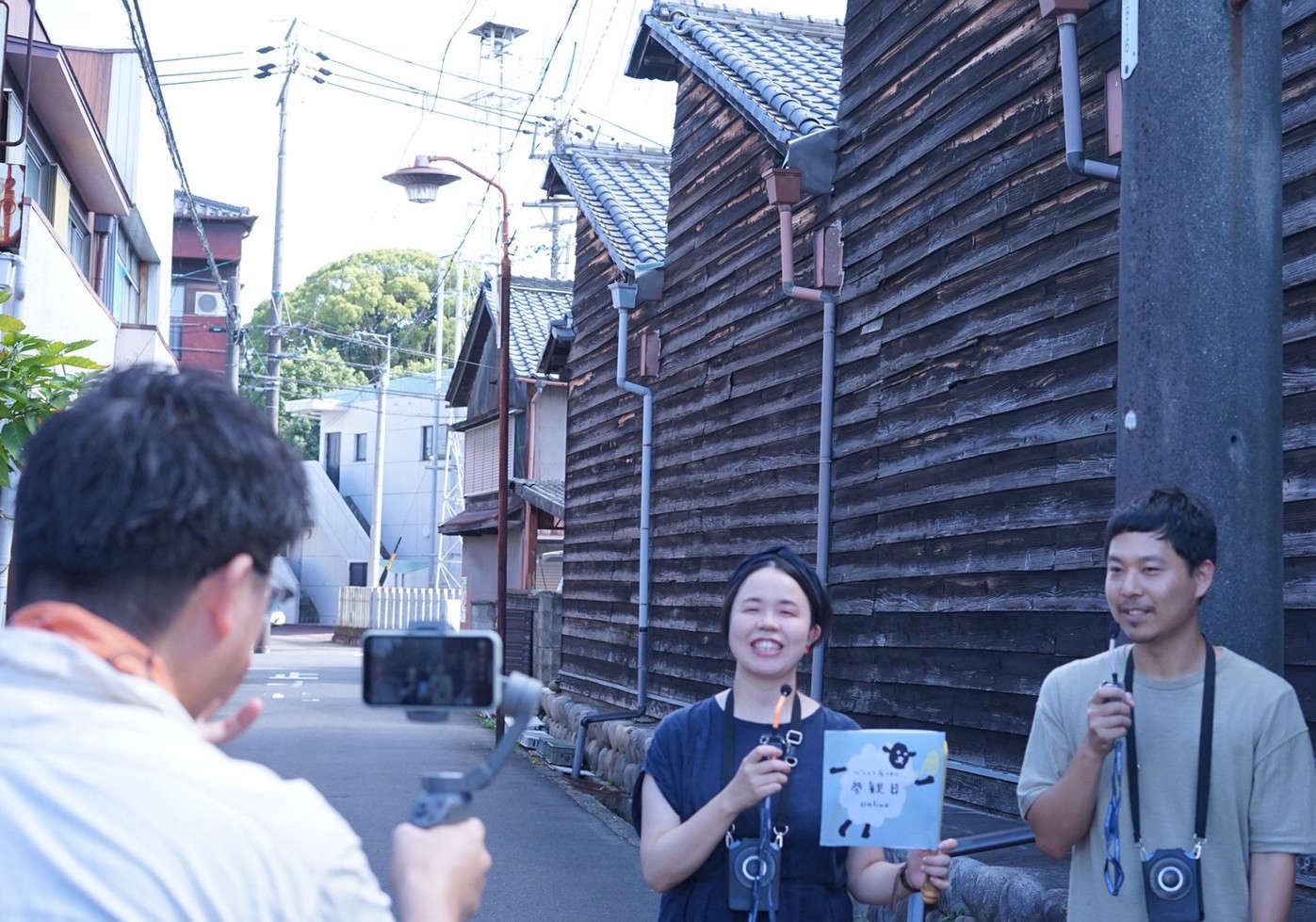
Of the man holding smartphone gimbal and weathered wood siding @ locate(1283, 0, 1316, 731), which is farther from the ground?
weathered wood siding @ locate(1283, 0, 1316, 731)

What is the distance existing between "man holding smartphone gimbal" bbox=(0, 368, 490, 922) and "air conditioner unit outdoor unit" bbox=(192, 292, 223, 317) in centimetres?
4131

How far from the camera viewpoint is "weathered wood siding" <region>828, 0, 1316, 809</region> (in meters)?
6.75

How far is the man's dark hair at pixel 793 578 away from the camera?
350 cm

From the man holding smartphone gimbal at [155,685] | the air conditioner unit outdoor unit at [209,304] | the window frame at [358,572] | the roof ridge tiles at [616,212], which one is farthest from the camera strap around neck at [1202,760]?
the window frame at [358,572]

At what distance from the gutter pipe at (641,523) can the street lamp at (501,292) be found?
3768 millimetres

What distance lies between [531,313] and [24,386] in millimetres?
23295

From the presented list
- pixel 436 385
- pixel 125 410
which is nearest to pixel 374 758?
pixel 125 410

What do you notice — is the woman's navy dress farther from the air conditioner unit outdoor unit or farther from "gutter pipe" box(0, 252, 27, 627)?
the air conditioner unit outdoor unit

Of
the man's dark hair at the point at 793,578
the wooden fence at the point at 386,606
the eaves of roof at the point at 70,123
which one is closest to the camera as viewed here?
the man's dark hair at the point at 793,578

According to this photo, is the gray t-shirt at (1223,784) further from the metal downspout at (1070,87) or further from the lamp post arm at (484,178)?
the lamp post arm at (484,178)

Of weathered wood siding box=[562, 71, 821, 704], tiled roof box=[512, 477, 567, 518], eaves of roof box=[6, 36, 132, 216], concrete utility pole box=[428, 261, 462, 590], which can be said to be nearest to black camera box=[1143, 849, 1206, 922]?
weathered wood siding box=[562, 71, 821, 704]

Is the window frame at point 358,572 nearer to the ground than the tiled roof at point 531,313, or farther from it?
nearer to the ground

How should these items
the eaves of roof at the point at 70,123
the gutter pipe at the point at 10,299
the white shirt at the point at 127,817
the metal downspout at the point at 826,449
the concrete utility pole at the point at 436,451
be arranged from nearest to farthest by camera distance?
the white shirt at the point at 127,817
the metal downspout at the point at 826,449
the gutter pipe at the point at 10,299
the eaves of roof at the point at 70,123
the concrete utility pole at the point at 436,451

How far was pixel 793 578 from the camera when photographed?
349cm
